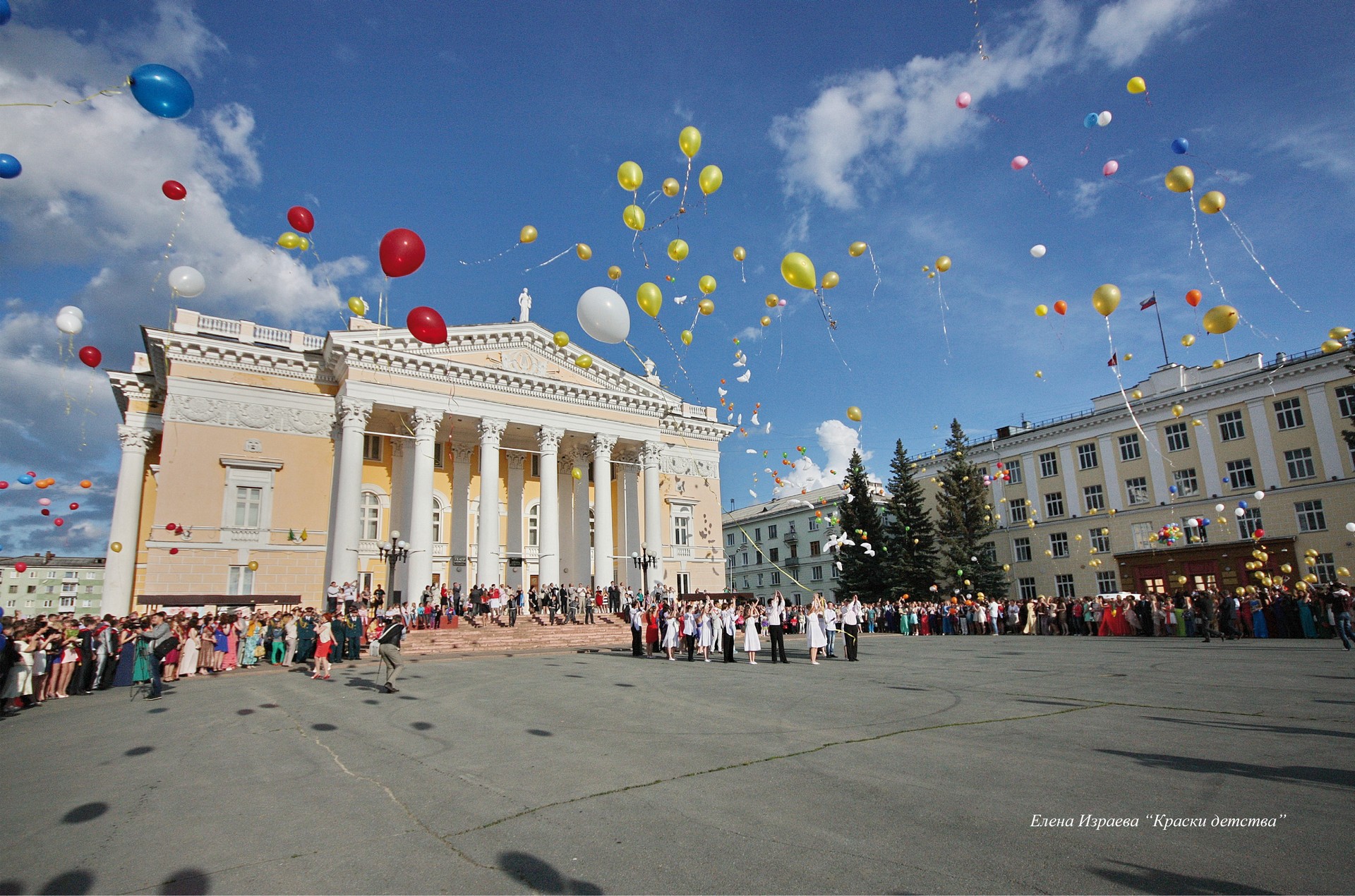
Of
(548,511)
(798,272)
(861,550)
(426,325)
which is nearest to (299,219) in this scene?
(426,325)

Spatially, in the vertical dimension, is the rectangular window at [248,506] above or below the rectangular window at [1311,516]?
above

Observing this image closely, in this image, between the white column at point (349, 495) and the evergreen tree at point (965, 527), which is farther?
the evergreen tree at point (965, 527)

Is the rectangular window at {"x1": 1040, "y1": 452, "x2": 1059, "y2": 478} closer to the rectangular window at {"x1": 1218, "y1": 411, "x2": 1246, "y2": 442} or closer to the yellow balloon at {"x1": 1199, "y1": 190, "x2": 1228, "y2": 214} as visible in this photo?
the rectangular window at {"x1": 1218, "y1": 411, "x2": 1246, "y2": 442}

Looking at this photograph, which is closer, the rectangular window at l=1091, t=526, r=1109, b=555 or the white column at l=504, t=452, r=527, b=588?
the white column at l=504, t=452, r=527, b=588

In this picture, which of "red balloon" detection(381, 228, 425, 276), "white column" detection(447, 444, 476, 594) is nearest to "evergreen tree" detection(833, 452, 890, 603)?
"white column" detection(447, 444, 476, 594)

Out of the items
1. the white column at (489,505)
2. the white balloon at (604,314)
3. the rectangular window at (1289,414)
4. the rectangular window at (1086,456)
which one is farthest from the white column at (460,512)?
the rectangular window at (1289,414)

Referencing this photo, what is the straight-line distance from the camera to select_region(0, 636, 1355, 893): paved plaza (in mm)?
4141

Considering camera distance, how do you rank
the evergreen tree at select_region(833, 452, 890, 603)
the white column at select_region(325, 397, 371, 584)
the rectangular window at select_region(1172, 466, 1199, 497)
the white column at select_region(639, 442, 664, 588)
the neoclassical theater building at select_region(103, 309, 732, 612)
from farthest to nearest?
the evergreen tree at select_region(833, 452, 890, 603)
the rectangular window at select_region(1172, 466, 1199, 497)
the white column at select_region(639, 442, 664, 588)
the neoclassical theater building at select_region(103, 309, 732, 612)
the white column at select_region(325, 397, 371, 584)

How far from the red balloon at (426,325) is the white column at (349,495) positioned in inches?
530

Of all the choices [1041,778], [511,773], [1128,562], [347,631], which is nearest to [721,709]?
[511,773]

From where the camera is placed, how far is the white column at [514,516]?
112 feet

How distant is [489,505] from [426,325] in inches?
591

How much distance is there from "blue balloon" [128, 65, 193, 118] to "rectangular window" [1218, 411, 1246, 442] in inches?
1667

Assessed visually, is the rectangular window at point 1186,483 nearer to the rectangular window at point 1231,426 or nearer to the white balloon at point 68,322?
the rectangular window at point 1231,426
